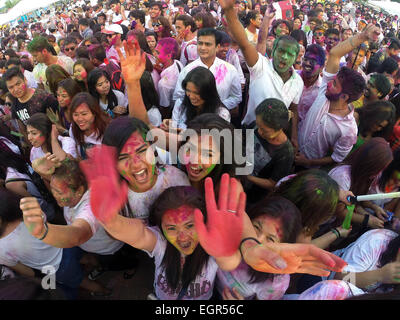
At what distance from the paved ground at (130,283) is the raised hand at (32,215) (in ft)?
4.13

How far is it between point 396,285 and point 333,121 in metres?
1.30

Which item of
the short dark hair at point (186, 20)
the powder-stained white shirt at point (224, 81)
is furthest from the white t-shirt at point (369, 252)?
the short dark hair at point (186, 20)

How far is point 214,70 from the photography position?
2.72 meters

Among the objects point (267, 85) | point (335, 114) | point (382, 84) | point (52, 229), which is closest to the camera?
point (52, 229)

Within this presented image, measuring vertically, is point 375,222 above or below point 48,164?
below

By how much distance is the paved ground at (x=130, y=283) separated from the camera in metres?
2.10

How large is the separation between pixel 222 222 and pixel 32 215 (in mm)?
848

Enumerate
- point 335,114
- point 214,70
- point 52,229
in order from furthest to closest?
point 214,70, point 335,114, point 52,229

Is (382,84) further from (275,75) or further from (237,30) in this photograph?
(237,30)

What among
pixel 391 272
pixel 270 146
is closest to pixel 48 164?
pixel 270 146

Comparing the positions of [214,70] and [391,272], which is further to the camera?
[214,70]

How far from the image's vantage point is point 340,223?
186cm

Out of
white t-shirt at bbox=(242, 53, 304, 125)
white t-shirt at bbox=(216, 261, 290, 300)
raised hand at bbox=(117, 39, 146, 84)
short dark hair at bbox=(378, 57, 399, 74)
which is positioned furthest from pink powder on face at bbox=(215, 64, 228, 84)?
short dark hair at bbox=(378, 57, 399, 74)

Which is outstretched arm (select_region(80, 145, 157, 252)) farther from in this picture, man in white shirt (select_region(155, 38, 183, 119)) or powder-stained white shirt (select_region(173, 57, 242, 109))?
man in white shirt (select_region(155, 38, 183, 119))
